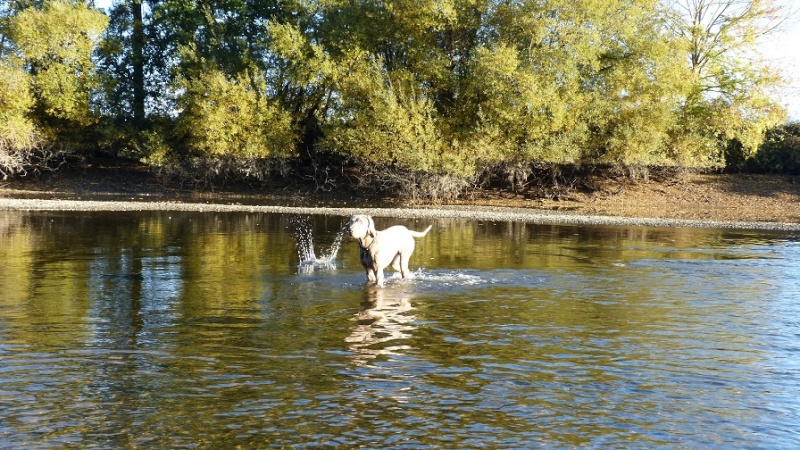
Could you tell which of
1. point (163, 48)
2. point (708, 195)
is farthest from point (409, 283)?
point (163, 48)

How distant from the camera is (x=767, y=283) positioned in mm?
18078

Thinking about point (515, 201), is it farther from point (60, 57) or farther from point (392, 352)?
point (392, 352)

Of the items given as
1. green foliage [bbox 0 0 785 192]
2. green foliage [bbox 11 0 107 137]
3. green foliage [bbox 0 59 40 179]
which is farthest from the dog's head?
green foliage [bbox 11 0 107 137]

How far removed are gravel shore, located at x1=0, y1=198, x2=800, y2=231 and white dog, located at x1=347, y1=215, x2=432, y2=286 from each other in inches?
719

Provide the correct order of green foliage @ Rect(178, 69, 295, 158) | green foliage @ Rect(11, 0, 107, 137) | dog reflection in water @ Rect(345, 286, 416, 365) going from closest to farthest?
dog reflection in water @ Rect(345, 286, 416, 365) < green foliage @ Rect(178, 69, 295, 158) < green foliage @ Rect(11, 0, 107, 137)

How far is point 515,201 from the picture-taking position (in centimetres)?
4675

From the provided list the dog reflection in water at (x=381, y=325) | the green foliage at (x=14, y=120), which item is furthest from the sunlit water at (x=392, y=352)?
the green foliage at (x=14, y=120)

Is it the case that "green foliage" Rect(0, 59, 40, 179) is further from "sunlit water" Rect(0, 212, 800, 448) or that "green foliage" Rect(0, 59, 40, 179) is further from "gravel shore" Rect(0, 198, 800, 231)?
"sunlit water" Rect(0, 212, 800, 448)

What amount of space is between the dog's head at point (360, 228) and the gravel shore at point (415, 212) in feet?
64.6

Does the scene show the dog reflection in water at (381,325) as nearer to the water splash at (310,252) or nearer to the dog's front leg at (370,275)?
the dog's front leg at (370,275)

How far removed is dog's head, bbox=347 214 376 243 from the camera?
15555mm

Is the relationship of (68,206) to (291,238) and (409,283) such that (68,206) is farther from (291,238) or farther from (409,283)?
(409,283)

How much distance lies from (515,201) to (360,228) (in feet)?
105

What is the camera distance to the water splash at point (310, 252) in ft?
62.6
